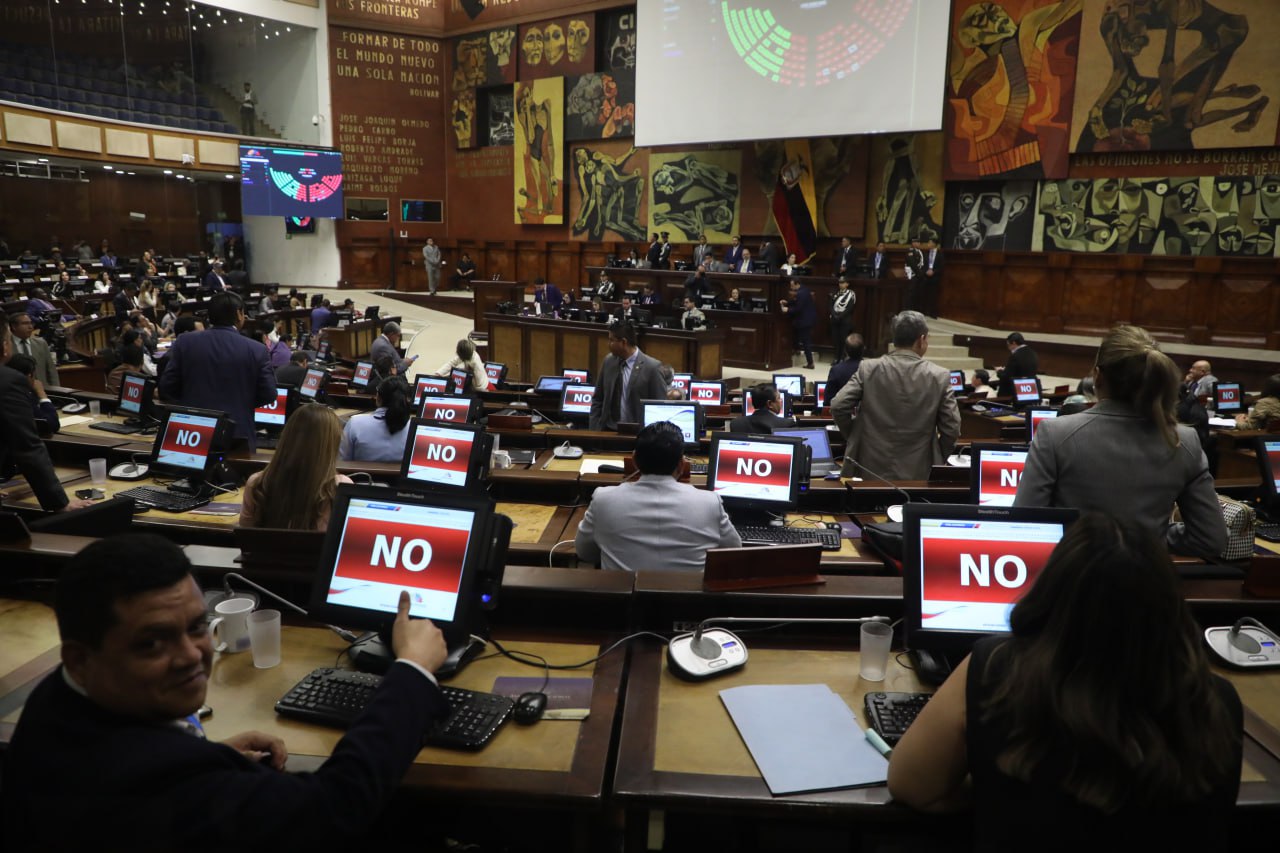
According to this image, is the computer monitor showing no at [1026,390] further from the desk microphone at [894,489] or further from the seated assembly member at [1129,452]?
the seated assembly member at [1129,452]

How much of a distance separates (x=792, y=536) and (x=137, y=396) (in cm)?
474

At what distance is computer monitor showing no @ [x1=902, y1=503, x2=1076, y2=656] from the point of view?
2238mm

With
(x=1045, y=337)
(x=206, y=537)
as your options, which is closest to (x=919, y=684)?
(x=206, y=537)

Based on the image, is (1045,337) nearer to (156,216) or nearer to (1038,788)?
(1038,788)

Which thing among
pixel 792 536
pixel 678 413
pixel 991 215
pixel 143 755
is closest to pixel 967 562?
pixel 792 536

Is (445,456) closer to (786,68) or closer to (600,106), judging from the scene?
(786,68)

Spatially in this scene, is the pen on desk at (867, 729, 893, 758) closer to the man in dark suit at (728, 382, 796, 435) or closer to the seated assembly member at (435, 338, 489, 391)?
the man in dark suit at (728, 382, 796, 435)

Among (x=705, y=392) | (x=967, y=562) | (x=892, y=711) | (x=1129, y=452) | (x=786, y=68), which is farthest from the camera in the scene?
(x=786, y=68)

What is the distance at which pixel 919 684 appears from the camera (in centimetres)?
221

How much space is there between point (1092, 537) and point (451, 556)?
1.50 meters

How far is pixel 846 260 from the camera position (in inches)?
548

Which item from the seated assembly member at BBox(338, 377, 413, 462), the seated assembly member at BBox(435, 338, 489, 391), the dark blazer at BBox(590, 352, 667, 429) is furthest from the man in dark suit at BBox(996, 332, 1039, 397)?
the seated assembly member at BBox(338, 377, 413, 462)

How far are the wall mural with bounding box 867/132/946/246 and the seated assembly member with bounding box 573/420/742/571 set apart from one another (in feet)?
41.3

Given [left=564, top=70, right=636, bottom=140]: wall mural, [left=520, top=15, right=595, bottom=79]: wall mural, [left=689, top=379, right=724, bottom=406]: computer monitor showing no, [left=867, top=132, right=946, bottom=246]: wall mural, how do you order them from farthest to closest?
[left=520, top=15, right=595, bottom=79]: wall mural
[left=564, top=70, right=636, bottom=140]: wall mural
[left=867, top=132, right=946, bottom=246]: wall mural
[left=689, top=379, right=724, bottom=406]: computer monitor showing no
